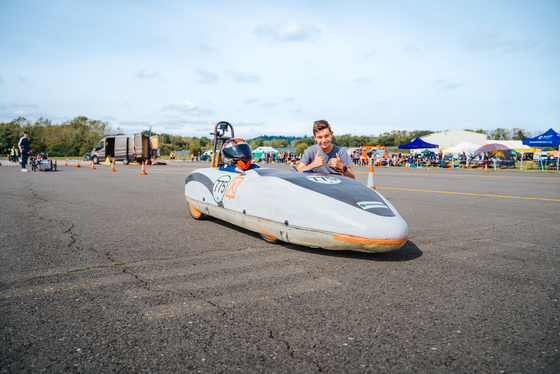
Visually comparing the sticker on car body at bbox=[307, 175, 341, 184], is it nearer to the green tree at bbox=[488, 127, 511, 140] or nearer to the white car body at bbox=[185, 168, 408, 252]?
the white car body at bbox=[185, 168, 408, 252]

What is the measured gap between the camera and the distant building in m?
84.4

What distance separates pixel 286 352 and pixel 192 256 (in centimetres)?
208

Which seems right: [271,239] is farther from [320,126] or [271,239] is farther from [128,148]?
[128,148]

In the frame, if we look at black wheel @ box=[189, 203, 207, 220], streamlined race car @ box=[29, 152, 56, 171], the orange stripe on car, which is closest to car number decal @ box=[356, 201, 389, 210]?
the orange stripe on car

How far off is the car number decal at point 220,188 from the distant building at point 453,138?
8882 cm

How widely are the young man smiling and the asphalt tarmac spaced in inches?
50.9

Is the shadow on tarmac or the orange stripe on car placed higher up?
the orange stripe on car

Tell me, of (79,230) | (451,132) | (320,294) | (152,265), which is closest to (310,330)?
(320,294)

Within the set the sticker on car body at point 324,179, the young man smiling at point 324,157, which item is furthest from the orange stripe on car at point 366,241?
the young man smiling at point 324,157

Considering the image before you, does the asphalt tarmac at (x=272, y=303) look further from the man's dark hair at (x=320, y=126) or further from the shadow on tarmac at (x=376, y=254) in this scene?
the man's dark hair at (x=320, y=126)

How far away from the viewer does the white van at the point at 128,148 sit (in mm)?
29500

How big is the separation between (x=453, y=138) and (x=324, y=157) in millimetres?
92483

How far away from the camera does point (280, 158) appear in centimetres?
4541

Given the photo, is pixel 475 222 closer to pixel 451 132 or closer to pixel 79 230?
pixel 79 230
